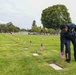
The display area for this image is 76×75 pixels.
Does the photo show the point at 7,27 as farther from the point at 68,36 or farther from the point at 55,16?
the point at 68,36

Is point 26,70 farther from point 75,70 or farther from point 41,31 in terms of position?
point 41,31

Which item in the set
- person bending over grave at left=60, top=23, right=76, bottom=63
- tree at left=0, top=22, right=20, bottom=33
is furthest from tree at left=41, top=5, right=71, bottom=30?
person bending over grave at left=60, top=23, right=76, bottom=63

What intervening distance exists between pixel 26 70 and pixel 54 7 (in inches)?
4381

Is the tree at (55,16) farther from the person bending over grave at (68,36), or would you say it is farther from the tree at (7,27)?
the person bending over grave at (68,36)

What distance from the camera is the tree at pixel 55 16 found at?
4348 inches

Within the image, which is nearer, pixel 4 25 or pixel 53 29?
pixel 53 29

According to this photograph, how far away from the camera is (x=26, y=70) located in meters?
9.31

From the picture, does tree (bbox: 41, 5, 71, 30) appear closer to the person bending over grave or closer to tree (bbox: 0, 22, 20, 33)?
tree (bbox: 0, 22, 20, 33)

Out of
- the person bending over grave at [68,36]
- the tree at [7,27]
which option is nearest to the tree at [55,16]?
the tree at [7,27]

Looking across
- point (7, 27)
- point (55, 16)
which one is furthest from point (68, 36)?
point (7, 27)

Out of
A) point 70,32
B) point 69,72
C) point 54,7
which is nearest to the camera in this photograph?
point 69,72

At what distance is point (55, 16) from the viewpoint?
368 ft

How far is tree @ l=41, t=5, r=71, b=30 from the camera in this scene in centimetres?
11044

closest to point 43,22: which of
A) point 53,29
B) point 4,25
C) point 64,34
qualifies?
point 53,29
